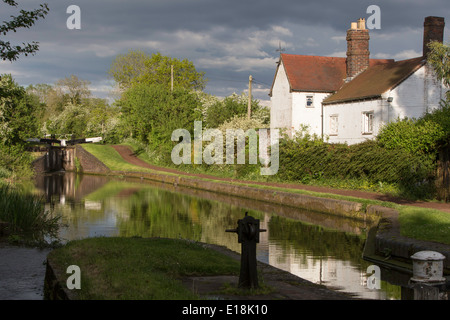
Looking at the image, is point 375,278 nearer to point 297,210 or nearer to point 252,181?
point 297,210

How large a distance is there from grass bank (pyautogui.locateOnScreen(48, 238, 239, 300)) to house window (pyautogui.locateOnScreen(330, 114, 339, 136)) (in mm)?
25157

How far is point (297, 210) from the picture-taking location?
2112 centimetres

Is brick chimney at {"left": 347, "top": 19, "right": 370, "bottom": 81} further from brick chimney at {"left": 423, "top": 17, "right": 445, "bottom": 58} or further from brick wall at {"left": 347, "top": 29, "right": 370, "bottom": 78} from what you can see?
brick chimney at {"left": 423, "top": 17, "right": 445, "bottom": 58}

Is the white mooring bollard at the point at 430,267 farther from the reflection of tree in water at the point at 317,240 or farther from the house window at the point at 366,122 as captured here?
the house window at the point at 366,122

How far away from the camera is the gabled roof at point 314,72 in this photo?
36188 millimetres

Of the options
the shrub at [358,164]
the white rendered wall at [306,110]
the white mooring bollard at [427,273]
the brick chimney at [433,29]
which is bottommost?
the white mooring bollard at [427,273]

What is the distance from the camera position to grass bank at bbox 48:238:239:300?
6422 millimetres

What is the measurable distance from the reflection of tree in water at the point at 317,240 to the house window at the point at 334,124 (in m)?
17.7

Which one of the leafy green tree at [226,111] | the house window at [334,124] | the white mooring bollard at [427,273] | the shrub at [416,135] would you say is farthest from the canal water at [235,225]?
the leafy green tree at [226,111]

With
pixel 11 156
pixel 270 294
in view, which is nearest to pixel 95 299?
pixel 270 294

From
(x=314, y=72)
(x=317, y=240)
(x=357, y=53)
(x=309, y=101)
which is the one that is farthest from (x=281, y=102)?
(x=317, y=240)

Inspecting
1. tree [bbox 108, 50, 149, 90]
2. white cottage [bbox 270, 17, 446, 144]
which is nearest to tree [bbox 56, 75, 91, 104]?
tree [bbox 108, 50, 149, 90]

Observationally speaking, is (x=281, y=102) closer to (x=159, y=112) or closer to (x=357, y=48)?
(x=357, y=48)
